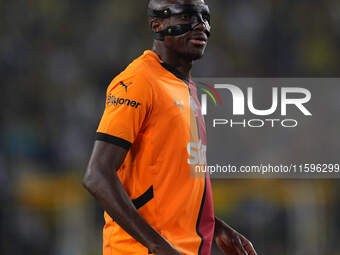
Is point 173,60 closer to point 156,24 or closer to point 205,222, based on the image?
point 156,24

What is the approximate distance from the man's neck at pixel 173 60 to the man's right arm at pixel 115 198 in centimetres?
60

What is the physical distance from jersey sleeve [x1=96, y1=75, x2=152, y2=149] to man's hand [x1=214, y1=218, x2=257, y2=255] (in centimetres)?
81

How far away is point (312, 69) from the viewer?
823 cm

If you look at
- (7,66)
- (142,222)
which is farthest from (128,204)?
(7,66)

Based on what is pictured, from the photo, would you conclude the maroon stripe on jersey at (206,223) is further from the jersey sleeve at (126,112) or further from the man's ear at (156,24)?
the man's ear at (156,24)

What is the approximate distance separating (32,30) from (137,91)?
20.9 feet

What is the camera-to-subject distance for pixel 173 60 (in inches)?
101

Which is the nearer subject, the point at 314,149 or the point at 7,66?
the point at 314,149

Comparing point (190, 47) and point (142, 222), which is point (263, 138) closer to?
point (190, 47)

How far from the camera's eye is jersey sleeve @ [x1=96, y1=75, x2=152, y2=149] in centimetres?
216

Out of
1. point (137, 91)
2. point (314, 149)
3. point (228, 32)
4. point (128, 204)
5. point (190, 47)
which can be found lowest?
point (314, 149)

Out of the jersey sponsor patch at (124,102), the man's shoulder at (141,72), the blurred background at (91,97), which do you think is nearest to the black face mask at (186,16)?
the man's shoulder at (141,72)

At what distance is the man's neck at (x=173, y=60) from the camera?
8.44 ft

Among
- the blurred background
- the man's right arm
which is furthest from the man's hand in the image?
the blurred background
